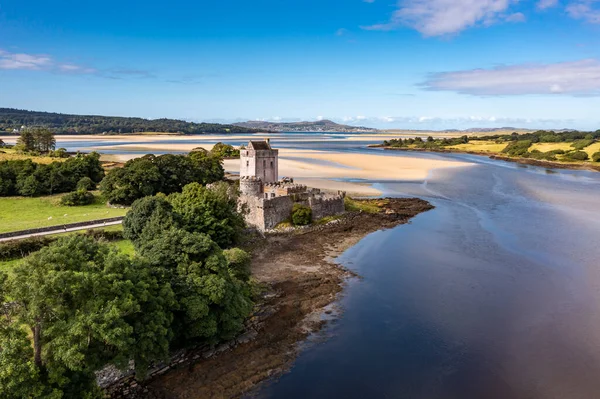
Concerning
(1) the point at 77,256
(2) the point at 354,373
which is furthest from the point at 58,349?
(2) the point at 354,373

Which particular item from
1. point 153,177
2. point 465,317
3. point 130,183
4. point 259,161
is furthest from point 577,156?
point 130,183

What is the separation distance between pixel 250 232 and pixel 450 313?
16.5 meters

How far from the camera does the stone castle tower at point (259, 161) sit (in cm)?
4129

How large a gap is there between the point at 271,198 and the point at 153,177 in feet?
42.1

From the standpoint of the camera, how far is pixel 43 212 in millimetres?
32812

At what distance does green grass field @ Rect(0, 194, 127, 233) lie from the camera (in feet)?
94.2

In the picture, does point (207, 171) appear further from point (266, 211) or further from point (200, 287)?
point (200, 287)

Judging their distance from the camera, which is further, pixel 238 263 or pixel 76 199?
pixel 76 199

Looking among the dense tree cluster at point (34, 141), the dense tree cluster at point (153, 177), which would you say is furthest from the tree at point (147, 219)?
the dense tree cluster at point (34, 141)

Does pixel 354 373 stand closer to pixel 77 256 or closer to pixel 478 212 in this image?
pixel 77 256

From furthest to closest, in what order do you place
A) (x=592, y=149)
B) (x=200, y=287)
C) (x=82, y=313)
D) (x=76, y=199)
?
(x=592, y=149) < (x=76, y=199) < (x=200, y=287) < (x=82, y=313)

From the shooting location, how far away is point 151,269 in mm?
15703

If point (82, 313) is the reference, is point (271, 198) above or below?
below

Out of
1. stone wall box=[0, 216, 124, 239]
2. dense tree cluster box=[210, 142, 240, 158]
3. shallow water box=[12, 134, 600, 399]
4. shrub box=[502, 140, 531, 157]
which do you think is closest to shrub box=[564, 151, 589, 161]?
shrub box=[502, 140, 531, 157]
